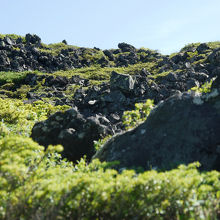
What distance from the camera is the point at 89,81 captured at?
1634 inches

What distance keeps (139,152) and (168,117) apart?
1049mm

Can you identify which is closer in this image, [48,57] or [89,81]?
[89,81]

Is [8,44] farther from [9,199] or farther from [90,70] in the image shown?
[9,199]

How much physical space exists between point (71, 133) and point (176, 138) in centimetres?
422

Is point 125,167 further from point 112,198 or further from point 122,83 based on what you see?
point 122,83

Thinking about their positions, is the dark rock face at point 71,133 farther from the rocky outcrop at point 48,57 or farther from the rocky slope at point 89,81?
the rocky outcrop at point 48,57

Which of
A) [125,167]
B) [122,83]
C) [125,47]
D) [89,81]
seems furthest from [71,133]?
[125,47]

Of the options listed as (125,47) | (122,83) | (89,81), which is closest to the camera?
(122,83)

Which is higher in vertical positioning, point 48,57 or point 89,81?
point 48,57

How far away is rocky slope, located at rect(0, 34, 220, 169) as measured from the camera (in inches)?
374

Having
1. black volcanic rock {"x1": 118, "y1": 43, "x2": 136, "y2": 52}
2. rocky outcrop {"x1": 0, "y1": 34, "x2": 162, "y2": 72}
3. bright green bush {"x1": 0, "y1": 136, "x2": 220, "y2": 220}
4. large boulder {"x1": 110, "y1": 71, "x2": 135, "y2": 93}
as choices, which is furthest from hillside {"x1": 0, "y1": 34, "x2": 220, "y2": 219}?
black volcanic rock {"x1": 118, "y1": 43, "x2": 136, "y2": 52}

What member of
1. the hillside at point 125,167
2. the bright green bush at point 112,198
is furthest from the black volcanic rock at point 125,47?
the bright green bush at point 112,198

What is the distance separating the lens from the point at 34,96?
35.3 m

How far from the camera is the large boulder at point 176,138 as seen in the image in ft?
18.4
